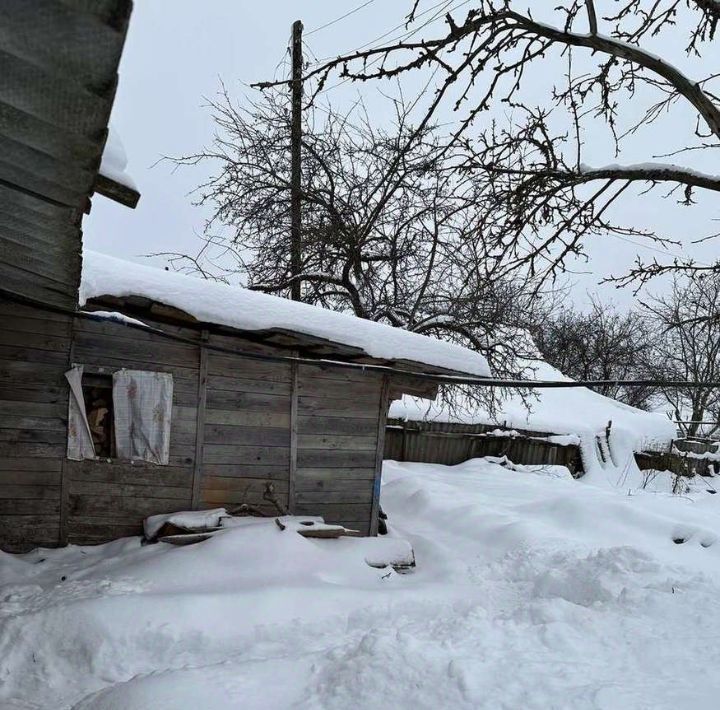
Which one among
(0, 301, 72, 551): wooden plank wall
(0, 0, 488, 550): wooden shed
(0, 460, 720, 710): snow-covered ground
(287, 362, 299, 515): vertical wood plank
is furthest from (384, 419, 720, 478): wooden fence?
(0, 301, 72, 551): wooden plank wall

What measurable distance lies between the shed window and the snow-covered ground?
953 mm

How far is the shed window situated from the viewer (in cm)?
560

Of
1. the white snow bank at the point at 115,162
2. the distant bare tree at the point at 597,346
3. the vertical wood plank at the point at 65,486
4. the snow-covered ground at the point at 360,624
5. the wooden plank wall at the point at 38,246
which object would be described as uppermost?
the distant bare tree at the point at 597,346

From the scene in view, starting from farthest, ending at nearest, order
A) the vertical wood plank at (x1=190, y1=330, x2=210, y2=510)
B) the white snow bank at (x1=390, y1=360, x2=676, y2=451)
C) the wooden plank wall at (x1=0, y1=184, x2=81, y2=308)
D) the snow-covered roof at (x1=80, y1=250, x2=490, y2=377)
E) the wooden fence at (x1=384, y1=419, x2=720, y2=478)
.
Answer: the white snow bank at (x1=390, y1=360, x2=676, y2=451), the wooden fence at (x1=384, y1=419, x2=720, y2=478), the vertical wood plank at (x1=190, y1=330, x2=210, y2=510), the snow-covered roof at (x1=80, y1=250, x2=490, y2=377), the wooden plank wall at (x1=0, y1=184, x2=81, y2=308)

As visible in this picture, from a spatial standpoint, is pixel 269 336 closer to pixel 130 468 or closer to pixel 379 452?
pixel 130 468

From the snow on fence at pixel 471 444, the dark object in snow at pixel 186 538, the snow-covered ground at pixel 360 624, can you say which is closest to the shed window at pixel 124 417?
the dark object in snow at pixel 186 538

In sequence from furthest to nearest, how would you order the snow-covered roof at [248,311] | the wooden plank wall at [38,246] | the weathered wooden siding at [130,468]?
the weathered wooden siding at [130,468]
the snow-covered roof at [248,311]
the wooden plank wall at [38,246]

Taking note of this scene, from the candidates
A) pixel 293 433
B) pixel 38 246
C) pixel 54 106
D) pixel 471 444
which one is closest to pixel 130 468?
pixel 293 433

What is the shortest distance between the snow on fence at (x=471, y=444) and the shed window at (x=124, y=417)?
936 centimetres

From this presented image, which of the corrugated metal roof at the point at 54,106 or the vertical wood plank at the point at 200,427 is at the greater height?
the corrugated metal roof at the point at 54,106

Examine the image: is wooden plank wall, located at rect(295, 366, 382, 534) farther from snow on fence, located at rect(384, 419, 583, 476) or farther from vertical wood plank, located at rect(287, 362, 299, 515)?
snow on fence, located at rect(384, 419, 583, 476)

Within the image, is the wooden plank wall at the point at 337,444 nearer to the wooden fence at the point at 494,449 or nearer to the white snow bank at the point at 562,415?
the wooden fence at the point at 494,449

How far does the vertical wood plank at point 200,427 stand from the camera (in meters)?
6.01

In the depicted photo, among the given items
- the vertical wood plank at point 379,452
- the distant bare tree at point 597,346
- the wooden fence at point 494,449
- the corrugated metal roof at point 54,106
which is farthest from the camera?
the distant bare tree at point 597,346
